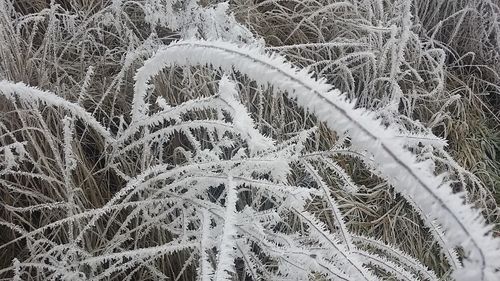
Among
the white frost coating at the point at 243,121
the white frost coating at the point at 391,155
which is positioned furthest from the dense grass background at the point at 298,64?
the white frost coating at the point at 391,155

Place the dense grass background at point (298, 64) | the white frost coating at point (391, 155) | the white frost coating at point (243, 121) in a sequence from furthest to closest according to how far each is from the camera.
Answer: the dense grass background at point (298, 64) < the white frost coating at point (243, 121) < the white frost coating at point (391, 155)

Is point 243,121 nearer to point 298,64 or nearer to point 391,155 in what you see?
point 391,155

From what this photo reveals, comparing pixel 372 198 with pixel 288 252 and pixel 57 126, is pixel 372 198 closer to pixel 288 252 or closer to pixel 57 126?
pixel 288 252

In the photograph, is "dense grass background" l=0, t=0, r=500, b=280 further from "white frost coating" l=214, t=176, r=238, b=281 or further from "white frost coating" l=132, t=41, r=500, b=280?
"white frost coating" l=132, t=41, r=500, b=280

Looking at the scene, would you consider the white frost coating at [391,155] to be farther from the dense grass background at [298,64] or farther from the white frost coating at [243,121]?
the dense grass background at [298,64]

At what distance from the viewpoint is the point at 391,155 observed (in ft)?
1.26

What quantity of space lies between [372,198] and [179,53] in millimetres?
880

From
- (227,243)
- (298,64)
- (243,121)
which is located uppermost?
(298,64)

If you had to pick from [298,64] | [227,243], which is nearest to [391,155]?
[227,243]

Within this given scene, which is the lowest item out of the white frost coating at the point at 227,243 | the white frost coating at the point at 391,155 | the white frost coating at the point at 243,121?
the white frost coating at the point at 227,243

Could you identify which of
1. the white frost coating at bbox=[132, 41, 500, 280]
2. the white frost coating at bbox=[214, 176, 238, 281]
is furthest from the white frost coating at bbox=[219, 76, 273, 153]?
the white frost coating at bbox=[132, 41, 500, 280]

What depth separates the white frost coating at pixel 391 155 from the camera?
346 mm

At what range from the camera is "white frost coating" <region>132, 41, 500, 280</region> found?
1.13ft

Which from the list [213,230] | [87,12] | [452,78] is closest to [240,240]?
[213,230]
